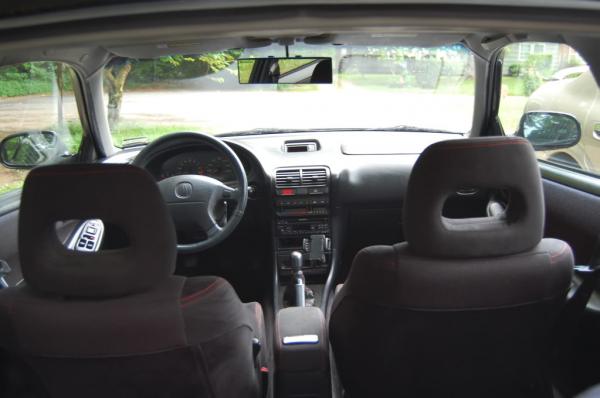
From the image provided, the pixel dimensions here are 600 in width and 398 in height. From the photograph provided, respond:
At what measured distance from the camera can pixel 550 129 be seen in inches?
137

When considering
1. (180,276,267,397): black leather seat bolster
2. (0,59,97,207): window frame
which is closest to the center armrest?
(180,276,267,397): black leather seat bolster

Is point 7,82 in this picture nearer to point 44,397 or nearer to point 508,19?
point 44,397

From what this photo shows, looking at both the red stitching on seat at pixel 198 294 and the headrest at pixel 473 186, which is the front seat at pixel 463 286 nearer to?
the headrest at pixel 473 186

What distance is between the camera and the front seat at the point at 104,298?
58.8 inches

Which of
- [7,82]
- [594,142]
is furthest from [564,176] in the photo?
[7,82]

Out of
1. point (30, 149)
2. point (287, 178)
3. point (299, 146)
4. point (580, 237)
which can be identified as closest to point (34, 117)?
point (30, 149)

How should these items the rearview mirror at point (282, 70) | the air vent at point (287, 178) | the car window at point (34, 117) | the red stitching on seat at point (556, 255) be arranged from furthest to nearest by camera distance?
1. the air vent at point (287, 178)
2. the car window at point (34, 117)
3. the rearview mirror at point (282, 70)
4. the red stitching on seat at point (556, 255)

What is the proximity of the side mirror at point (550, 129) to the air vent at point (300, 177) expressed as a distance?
4.84ft

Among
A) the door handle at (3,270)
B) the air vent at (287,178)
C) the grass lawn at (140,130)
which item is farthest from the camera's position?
the grass lawn at (140,130)

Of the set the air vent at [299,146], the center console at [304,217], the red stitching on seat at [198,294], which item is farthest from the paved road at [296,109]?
the red stitching on seat at [198,294]

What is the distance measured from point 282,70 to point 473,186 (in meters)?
1.34

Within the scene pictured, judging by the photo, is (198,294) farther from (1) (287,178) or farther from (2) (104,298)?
(1) (287,178)

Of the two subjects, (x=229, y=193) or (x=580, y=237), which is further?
(x=229, y=193)

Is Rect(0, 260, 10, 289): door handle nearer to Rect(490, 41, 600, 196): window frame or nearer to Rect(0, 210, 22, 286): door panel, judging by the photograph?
Rect(0, 210, 22, 286): door panel
